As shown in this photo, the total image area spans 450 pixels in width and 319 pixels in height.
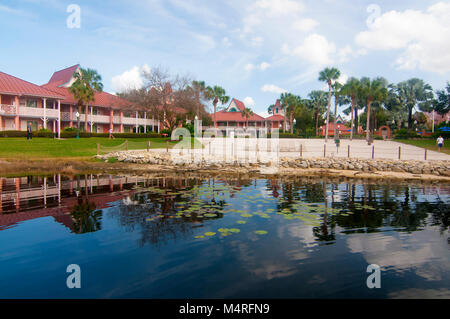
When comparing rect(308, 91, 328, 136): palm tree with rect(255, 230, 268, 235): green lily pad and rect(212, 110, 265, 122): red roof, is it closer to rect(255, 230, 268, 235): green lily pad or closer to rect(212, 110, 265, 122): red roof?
rect(212, 110, 265, 122): red roof

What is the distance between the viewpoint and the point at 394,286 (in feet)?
17.3

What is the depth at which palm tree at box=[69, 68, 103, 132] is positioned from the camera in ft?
136

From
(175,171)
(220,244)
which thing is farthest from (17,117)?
(220,244)

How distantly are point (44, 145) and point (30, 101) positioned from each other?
1551cm

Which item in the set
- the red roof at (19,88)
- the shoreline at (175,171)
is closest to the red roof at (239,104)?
the red roof at (19,88)

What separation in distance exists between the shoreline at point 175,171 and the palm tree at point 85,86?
2317cm

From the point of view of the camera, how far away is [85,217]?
8.85m

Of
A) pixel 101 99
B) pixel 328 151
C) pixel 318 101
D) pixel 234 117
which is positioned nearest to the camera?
pixel 328 151

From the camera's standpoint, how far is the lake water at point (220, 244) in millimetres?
5137

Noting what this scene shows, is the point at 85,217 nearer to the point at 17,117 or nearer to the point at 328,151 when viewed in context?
the point at 328,151

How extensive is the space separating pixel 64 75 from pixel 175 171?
134 ft

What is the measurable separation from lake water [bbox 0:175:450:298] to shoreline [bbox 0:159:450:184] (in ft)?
21.7
